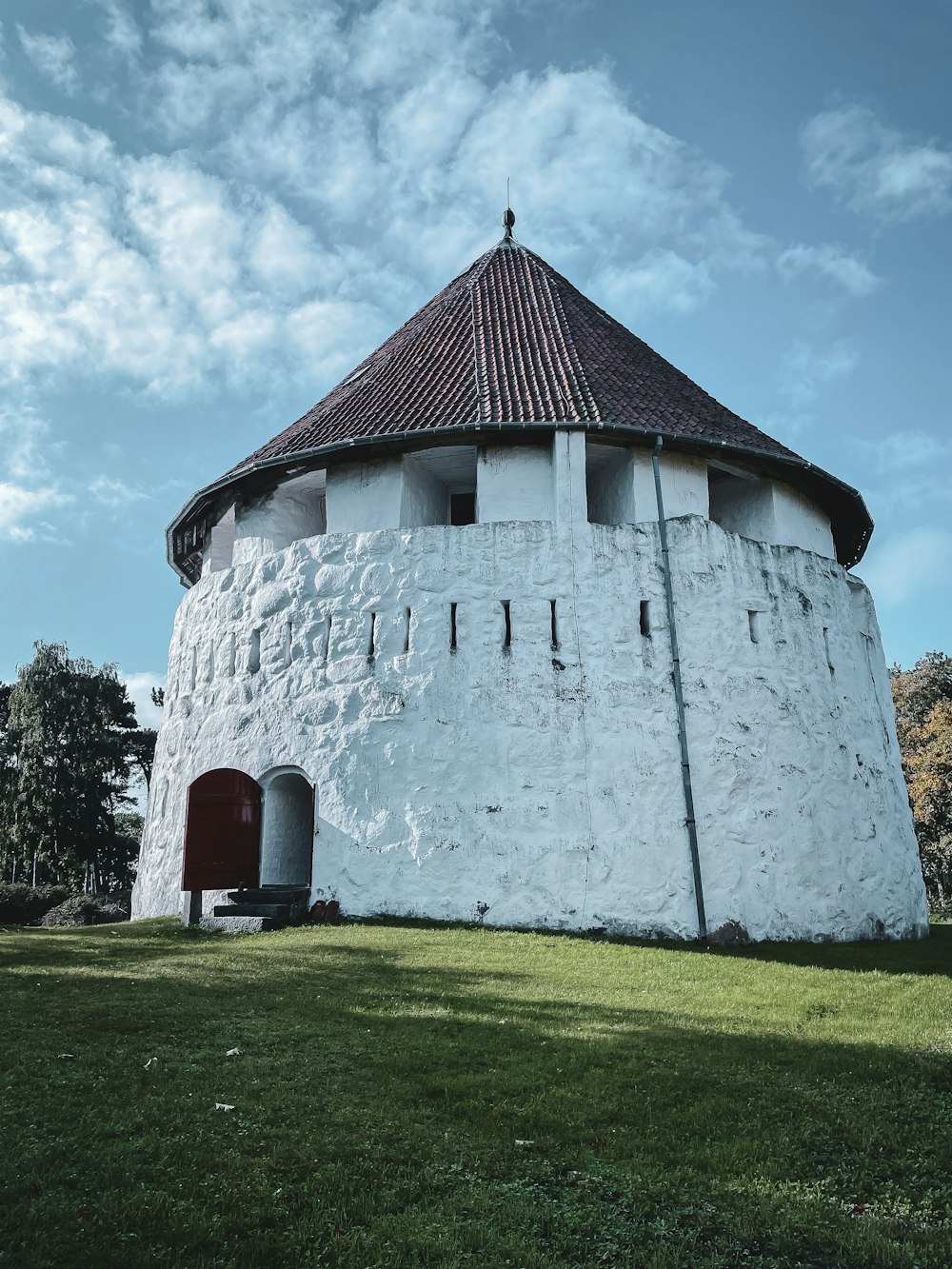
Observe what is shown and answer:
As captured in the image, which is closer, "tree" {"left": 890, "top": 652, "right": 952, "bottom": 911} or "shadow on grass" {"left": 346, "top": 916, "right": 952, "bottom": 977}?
"shadow on grass" {"left": 346, "top": 916, "right": 952, "bottom": 977}

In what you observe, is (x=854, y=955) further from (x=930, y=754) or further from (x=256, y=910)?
(x=930, y=754)

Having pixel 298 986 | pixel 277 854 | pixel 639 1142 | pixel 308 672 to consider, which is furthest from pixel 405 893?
pixel 639 1142

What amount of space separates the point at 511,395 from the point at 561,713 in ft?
16.4

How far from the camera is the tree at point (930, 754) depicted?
86.5 ft

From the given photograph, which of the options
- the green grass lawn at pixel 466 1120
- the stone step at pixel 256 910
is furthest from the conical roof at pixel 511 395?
the green grass lawn at pixel 466 1120

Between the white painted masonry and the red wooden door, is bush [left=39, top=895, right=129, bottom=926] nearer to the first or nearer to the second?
the white painted masonry

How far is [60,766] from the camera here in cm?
2984

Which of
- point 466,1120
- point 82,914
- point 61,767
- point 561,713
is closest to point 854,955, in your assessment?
point 561,713

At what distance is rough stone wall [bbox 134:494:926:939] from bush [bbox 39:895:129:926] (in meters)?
3.45

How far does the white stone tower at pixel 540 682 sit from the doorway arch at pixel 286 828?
2.6 inches

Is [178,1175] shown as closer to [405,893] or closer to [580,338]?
[405,893]

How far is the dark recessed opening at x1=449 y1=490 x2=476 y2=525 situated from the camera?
15484 mm

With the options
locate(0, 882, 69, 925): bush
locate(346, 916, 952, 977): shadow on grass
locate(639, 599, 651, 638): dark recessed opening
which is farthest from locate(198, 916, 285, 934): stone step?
locate(0, 882, 69, 925): bush

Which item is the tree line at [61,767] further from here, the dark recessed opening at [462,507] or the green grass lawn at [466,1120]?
the green grass lawn at [466,1120]
